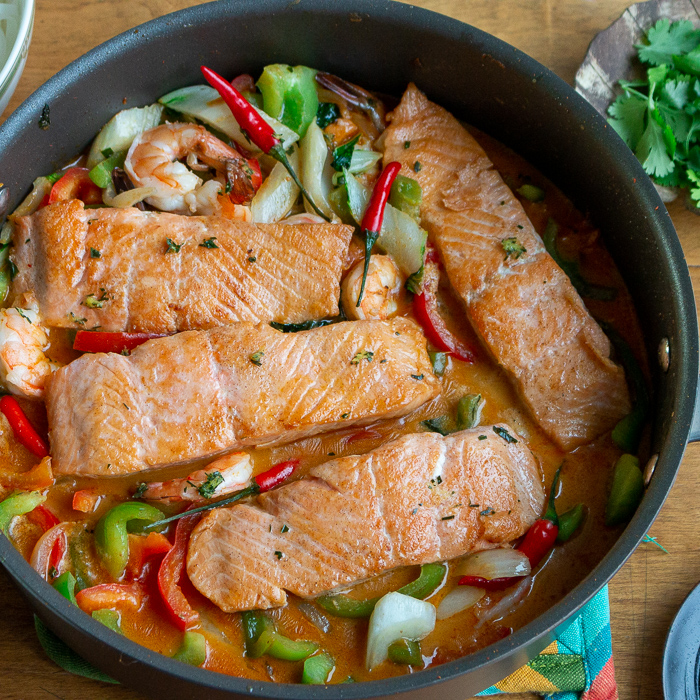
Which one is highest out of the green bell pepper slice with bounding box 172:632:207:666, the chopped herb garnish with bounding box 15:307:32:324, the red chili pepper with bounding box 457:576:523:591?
the chopped herb garnish with bounding box 15:307:32:324

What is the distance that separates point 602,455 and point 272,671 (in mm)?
1510

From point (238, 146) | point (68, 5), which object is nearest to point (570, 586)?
point (238, 146)

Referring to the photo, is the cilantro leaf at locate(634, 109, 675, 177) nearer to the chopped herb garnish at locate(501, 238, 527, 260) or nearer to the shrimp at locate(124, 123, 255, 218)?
the chopped herb garnish at locate(501, 238, 527, 260)

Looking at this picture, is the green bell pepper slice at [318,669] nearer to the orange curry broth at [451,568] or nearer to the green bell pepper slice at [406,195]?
the orange curry broth at [451,568]

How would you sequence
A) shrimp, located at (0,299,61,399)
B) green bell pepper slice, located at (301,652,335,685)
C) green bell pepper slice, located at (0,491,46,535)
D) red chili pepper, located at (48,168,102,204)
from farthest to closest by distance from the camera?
red chili pepper, located at (48,168,102,204), shrimp, located at (0,299,61,399), green bell pepper slice, located at (0,491,46,535), green bell pepper slice, located at (301,652,335,685)

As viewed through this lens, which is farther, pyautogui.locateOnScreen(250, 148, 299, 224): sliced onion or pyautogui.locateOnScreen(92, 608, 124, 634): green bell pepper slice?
pyautogui.locateOnScreen(250, 148, 299, 224): sliced onion

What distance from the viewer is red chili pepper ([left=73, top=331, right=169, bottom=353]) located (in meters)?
2.91

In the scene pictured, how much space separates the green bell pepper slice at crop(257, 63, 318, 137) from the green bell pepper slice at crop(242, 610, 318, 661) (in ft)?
6.60

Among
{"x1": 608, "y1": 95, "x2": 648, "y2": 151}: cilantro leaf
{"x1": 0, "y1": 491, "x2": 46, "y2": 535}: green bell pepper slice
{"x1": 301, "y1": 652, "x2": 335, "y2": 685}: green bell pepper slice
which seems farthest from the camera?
{"x1": 608, "y1": 95, "x2": 648, "y2": 151}: cilantro leaf

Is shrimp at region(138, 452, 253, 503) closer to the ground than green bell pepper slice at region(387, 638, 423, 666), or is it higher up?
higher up

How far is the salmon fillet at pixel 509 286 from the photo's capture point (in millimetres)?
2922

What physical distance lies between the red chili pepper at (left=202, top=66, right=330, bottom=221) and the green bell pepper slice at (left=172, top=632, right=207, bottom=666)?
Result: 176 cm

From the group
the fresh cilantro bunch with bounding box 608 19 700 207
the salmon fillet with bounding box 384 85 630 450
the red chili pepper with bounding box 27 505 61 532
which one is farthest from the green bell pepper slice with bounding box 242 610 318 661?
the fresh cilantro bunch with bounding box 608 19 700 207

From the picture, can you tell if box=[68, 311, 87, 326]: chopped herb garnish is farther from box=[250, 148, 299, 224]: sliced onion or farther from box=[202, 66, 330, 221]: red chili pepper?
box=[202, 66, 330, 221]: red chili pepper
